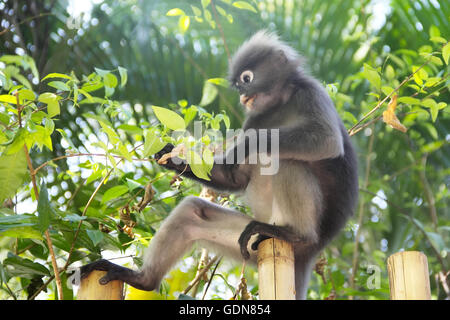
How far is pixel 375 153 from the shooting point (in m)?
6.17

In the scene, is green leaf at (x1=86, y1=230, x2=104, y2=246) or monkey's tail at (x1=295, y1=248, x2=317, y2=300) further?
monkey's tail at (x1=295, y1=248, x2=317, y2=300)

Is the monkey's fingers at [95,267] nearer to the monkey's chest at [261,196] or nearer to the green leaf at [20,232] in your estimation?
the green leaf at [20,232]

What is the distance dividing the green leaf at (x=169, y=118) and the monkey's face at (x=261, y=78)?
1774mm

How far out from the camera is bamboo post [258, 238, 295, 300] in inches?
105

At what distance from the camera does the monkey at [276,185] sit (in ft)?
11.1

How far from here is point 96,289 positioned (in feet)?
9.82

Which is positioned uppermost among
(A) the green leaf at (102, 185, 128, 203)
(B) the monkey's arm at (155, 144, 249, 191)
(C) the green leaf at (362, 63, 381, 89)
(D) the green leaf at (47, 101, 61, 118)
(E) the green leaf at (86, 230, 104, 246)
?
(C) the green leaf at (362, 63, 381, 89)

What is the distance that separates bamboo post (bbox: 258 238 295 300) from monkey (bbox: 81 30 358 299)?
11.9 inches

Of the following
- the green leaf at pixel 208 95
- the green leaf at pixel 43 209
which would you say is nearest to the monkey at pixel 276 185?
the green leaf at pixel 208 95

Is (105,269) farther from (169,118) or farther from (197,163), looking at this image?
(169,118)

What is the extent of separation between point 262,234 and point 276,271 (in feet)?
1.68

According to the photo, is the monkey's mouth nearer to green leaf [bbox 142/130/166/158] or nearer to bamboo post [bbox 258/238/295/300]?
bamboo post [bbox 258/238/295/300]

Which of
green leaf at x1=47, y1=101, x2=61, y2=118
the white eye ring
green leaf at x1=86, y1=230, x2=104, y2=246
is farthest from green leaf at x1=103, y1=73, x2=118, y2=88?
the white eye ring

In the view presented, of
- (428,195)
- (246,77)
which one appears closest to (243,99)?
(246,77)
